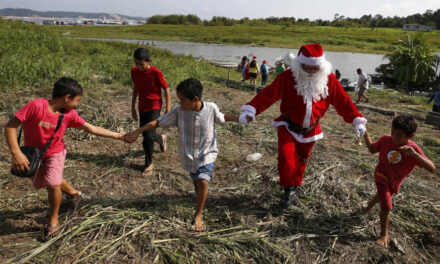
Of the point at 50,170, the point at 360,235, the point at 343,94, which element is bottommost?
the point at 360,235

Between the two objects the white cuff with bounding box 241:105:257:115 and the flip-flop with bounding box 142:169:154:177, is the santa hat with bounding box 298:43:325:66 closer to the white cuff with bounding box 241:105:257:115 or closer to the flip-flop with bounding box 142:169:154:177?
the white cuff with bounding box 241:105:257:115

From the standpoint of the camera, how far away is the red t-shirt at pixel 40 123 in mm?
2551

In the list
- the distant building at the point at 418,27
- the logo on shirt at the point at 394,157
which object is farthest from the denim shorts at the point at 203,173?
the distant building at the point at 418,27

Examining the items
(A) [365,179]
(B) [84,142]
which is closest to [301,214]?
(A) [365,179]

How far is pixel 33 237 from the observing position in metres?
2.88

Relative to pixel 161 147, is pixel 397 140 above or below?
above

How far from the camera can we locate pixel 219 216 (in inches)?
133

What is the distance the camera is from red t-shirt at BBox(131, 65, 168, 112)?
4262 millimetres

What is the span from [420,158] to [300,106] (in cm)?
118

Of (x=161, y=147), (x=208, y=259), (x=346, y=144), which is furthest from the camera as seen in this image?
(x=346, y=144)

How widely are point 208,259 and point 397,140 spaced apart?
2021mm

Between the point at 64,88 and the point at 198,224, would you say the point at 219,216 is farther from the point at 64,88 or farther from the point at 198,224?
the point at 64,88

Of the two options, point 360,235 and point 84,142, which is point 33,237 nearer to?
point 84,142

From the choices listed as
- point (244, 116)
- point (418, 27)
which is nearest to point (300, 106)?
point (244, 116)
